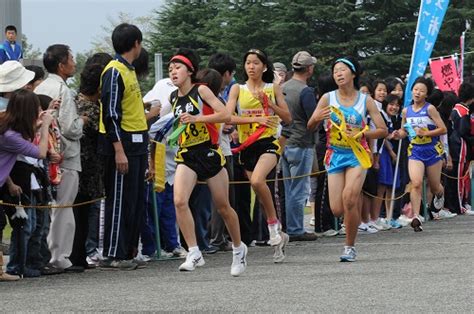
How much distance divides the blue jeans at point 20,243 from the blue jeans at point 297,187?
15.9ft

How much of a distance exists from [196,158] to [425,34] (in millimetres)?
7991

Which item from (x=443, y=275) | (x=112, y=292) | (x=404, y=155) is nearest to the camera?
(x=112, y=292)

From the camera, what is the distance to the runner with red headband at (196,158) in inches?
443

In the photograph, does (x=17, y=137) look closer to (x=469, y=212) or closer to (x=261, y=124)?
(x=261, y=124)

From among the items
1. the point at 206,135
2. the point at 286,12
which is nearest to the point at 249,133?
the point at 206,135

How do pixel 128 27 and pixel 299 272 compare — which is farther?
pixel 128 27

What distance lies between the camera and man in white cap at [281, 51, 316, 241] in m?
15.2

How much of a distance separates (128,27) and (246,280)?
2905 mm

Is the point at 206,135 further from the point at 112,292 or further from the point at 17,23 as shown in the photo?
the point at 17,23

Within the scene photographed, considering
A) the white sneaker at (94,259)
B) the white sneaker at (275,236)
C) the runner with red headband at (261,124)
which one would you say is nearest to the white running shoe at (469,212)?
the runner with red headband at (261,124)

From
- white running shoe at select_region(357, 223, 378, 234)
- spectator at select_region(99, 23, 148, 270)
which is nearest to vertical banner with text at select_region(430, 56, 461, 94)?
white running shoe at select_region(357, 223, 378, 234)

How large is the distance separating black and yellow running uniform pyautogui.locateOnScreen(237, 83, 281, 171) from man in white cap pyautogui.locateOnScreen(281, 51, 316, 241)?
2.49 m

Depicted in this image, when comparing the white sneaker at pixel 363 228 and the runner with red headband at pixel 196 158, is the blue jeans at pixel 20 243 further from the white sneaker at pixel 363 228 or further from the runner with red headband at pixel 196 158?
the white sneaker at pixel 363 228

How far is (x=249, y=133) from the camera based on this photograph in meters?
12.6
